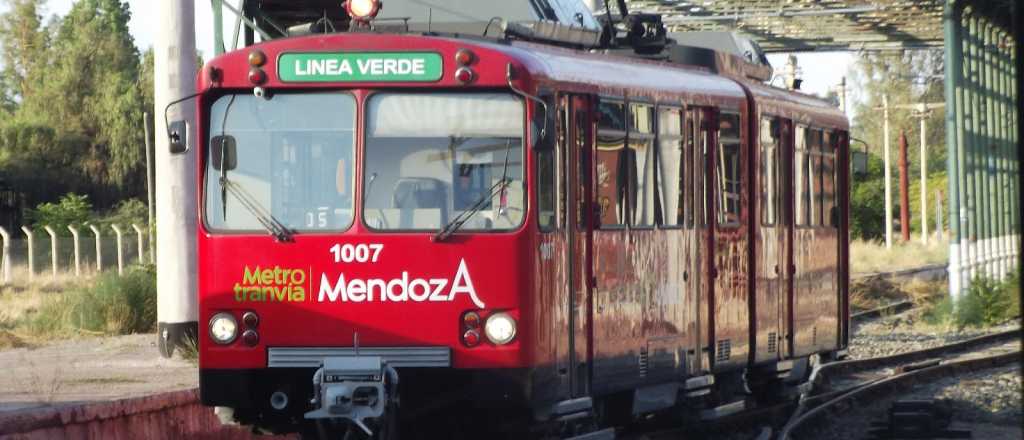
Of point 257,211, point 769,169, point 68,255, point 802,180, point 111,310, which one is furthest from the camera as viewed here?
point 68,255

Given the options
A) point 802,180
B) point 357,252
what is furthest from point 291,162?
point 802,180

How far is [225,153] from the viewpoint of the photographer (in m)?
11.1

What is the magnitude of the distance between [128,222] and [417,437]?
174ft

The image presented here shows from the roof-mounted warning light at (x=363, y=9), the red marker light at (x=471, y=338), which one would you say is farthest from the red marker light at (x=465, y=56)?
the red marker light at (x=471, y=338)

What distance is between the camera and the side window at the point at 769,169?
15.5 m

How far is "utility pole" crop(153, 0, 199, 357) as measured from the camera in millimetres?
17016

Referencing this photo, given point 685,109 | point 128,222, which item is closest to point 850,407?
point 685,109

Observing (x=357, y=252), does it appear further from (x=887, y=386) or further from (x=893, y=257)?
(x=893, y=257)

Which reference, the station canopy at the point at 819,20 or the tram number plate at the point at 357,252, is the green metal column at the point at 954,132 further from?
the tram number plate at the point at 357,252

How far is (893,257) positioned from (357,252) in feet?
170

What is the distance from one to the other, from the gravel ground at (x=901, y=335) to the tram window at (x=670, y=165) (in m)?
11.1

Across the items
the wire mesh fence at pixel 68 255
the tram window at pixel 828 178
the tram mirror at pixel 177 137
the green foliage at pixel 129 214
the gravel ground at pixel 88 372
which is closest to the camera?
the tram mirror at pixel 177 137

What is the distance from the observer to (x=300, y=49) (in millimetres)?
11117

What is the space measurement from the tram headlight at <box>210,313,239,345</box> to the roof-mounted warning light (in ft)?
6.89
